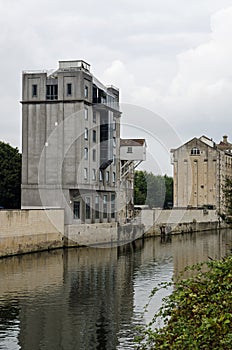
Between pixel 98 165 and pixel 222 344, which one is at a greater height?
pixel 98 165

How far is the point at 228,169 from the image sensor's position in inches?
3814

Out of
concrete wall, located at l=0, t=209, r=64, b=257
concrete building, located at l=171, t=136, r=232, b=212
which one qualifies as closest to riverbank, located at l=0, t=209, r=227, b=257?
concrete wall, located at l=0, t=209, r=64, b=257

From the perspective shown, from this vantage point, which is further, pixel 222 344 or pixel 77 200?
pixel 77 200

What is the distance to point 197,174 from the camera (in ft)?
296

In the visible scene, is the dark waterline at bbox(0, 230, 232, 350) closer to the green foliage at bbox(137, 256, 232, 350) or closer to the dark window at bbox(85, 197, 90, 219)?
the green foliage at bbox(137, 256, 232, 350)

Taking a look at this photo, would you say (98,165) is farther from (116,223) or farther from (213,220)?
(213,220)

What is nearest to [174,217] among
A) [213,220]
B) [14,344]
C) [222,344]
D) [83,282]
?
[213,220]

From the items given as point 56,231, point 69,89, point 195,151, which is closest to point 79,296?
point 56,231

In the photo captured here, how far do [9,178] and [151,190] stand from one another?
1605 inches

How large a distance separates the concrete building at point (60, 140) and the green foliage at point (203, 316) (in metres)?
38.5

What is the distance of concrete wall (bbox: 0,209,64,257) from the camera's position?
38.8 meters

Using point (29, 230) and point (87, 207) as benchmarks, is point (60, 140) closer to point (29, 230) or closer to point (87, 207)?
point (87, 207)

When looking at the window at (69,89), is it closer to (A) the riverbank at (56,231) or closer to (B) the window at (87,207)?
(B) the window at (87,207)

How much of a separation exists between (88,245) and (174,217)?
27.4 m
